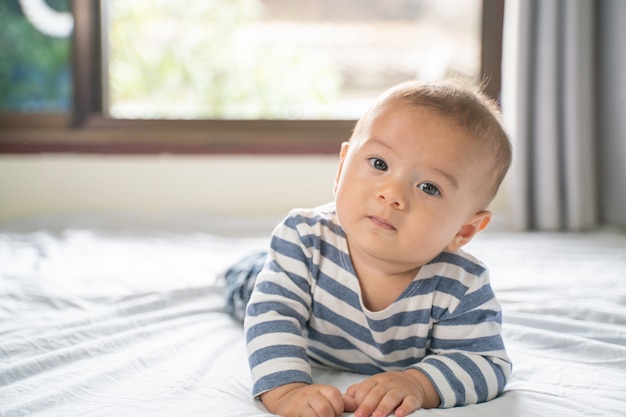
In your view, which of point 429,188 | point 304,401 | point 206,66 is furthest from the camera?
point 206,66

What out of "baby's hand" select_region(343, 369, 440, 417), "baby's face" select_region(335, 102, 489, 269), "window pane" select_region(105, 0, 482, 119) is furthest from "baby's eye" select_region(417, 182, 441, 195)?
"window pane" select_region(105, 0, 482, 119)

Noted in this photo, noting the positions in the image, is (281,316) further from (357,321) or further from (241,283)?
(241,283)

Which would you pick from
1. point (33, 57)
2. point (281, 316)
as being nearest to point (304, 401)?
point (281, 316)

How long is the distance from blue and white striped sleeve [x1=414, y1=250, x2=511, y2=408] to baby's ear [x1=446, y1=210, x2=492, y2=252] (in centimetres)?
4

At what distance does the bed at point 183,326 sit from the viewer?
34.4 inches

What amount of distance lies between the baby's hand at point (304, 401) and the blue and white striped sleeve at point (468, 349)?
0.14 meters

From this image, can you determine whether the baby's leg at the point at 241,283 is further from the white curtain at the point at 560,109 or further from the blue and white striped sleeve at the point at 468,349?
the white curtain at the point at 560,109

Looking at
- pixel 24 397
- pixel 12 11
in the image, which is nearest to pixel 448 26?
pixel 12 11

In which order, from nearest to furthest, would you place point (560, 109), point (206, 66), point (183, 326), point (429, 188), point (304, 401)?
point (304, 401) → point (429, 188) → point (183, 326) → point (560, 109) → point (206, 66)

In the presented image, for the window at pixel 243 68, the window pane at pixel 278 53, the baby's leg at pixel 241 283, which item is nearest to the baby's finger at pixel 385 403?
the baby's leg at pixel 241 283

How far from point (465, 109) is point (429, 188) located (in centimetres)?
12

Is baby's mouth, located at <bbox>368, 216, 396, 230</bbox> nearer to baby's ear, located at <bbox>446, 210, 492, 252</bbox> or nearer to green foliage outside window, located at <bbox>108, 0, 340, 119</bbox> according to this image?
baby's ear, located at <bbox>446, 210, 492, 252</bbox>

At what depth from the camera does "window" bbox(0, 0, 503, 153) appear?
8.18 ft

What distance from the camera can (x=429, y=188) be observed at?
92 cm
